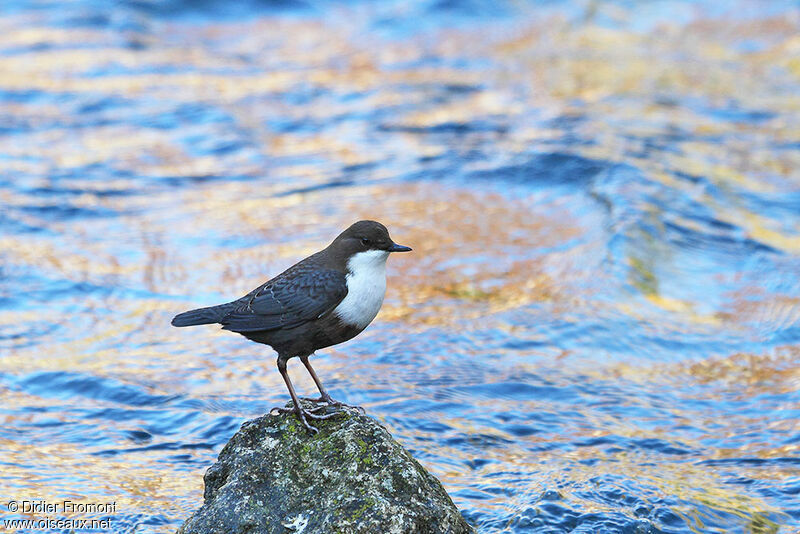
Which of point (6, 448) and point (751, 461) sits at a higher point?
point (6, 448)

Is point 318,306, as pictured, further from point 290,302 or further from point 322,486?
point 322,486

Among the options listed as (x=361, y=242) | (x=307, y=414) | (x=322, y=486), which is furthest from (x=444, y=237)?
(x=322, y=486)

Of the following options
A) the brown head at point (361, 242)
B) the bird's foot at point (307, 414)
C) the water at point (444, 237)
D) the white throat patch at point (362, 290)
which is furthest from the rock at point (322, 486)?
the water at point (444, 237)

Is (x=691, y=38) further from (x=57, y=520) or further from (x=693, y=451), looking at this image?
(x=57, y=520)

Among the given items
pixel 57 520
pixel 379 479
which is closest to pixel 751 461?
pixel 379 479

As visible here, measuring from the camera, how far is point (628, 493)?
5496 mm

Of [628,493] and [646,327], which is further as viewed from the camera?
[646,327]

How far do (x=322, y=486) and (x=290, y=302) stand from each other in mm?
792

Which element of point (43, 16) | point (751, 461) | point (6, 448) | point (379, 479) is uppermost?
point (43, 16)

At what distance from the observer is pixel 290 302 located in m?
4.36

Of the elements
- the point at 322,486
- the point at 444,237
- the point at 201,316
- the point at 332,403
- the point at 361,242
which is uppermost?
the point at 361,242

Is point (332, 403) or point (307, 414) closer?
point (307, 414)

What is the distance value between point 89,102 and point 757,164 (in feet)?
27.1

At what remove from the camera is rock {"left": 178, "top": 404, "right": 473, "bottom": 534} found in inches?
156
